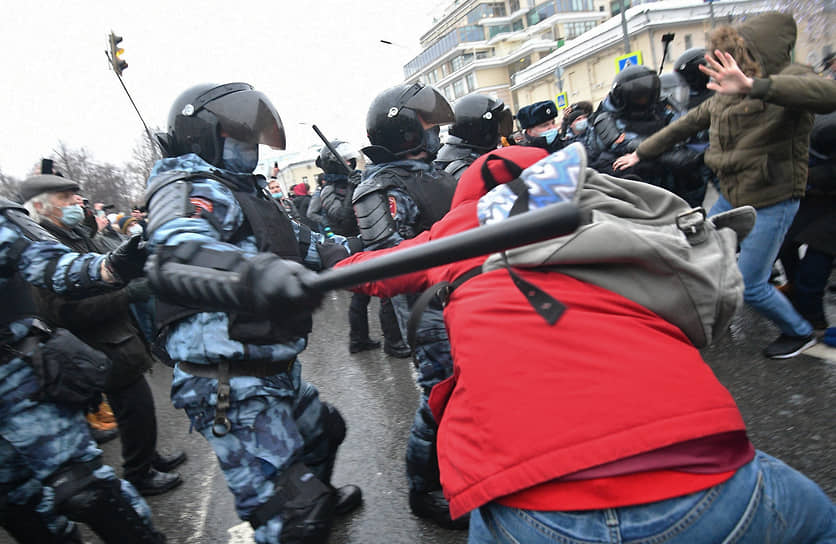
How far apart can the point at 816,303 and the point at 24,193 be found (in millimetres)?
5053

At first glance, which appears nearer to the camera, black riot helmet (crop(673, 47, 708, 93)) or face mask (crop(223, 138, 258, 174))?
face mask (crop(223, 138, 258, 174))

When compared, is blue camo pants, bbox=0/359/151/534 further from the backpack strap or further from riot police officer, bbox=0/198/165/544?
the backpack strap

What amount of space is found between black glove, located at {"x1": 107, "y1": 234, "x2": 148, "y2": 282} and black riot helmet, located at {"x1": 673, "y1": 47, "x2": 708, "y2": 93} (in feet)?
13.5

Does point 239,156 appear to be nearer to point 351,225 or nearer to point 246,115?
point 246,115

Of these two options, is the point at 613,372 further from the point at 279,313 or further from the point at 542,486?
the point at 279,313

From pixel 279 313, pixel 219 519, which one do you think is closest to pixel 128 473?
pixel 219 519

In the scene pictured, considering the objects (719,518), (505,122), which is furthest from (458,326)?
(505,122)

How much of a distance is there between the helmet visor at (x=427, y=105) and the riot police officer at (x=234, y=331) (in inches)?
41.9

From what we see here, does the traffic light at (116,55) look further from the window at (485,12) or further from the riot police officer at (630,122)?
the window at (485,12)

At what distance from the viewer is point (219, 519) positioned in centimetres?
280

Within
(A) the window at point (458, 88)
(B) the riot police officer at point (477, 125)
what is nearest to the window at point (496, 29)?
(A) the window at point (458, 88)

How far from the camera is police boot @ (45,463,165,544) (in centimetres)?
204

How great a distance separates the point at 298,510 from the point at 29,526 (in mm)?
1410

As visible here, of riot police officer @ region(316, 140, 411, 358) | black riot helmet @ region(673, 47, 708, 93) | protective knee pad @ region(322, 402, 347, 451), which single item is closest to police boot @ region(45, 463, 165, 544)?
protective knee pad @ region(322, 402, 347, 451)
